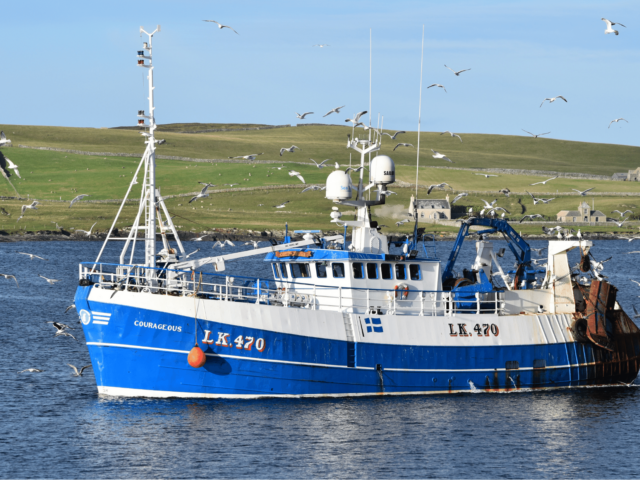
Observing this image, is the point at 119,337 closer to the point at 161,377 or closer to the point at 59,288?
the point at 161,377

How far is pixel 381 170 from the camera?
99.3 feet

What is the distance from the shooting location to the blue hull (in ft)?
85.9

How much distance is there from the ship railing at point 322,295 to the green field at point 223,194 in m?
95.6

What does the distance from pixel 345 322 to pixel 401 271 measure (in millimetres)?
3196

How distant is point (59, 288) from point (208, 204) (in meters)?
83.2

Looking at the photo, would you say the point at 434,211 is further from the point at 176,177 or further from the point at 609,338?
the point at 609,338

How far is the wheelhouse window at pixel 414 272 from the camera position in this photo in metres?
29.6

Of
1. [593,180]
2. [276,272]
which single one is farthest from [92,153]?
[276,272]

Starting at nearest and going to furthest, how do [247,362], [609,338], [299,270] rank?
[247,362]
[299,270]
[609,338]

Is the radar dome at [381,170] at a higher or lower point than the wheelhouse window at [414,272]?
higher

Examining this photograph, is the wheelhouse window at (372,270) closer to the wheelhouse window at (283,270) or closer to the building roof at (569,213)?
the wheelhouse window at (283,270)

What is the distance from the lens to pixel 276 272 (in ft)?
99.8

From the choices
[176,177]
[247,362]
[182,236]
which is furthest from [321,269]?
[176,177]

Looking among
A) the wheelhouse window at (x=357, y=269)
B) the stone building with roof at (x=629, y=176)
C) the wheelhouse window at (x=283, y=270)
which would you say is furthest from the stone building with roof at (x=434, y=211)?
the wheelhouse window at (x=357, y=269)
